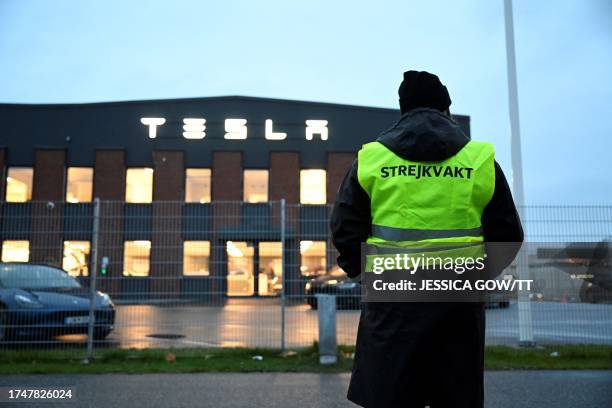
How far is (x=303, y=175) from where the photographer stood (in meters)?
25.3

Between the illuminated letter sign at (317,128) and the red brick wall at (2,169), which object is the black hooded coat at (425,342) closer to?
the illuminated letter sign at (317,128)

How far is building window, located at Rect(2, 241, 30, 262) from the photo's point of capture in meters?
7.71

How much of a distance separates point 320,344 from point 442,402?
15.6ft

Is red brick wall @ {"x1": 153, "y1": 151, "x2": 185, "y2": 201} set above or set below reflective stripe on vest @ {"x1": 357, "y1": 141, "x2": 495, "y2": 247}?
above

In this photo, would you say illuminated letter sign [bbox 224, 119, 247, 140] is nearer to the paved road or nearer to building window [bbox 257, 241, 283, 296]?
building window [bbox 257, 241, 283, 296]

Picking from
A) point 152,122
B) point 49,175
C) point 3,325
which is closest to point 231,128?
point 152,122

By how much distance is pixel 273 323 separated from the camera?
7707 mm

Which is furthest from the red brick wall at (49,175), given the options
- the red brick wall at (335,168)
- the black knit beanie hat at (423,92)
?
the black knit beanie hat at (423,92)

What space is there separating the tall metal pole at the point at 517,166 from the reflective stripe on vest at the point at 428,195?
5916 mm

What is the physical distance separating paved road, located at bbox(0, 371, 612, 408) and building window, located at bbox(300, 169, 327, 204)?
756 inches

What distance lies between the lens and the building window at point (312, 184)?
2520cm

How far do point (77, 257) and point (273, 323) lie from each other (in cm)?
286

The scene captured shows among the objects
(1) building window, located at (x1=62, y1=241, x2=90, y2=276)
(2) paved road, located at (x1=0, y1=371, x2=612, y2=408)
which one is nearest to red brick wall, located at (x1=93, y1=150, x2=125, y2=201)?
(1) building window, located at (x1=62, y1=241, x2=90, y2=276)

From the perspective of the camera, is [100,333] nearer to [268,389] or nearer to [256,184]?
[268,389]
